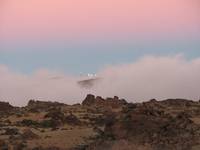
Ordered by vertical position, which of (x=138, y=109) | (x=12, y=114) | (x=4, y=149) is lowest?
(x=4, y=149)

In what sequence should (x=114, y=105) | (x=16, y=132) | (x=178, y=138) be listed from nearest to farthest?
1. (x=178, y=138)
2. (x=16, y=132)
3. (x=114, y=105)

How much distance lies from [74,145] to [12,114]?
40.7m

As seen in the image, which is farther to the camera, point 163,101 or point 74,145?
point 163,101

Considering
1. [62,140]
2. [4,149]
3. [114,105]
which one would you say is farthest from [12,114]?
[4,149]

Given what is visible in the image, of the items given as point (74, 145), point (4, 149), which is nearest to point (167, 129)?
point (74, 145)

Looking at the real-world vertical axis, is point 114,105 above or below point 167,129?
above

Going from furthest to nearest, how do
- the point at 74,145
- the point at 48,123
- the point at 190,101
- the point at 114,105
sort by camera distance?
the point at 190,101 → the point at 114,105 → the point at 48,123 → the point at 74,145

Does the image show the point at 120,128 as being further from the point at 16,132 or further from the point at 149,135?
the point at 16,132

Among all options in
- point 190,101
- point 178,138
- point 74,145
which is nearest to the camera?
point 178,138

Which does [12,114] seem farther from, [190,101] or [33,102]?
[190,101]

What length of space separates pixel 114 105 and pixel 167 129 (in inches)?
1941

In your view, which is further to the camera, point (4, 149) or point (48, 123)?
point (48, 123)

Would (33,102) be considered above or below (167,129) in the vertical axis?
above

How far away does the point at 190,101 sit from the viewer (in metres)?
97.5
